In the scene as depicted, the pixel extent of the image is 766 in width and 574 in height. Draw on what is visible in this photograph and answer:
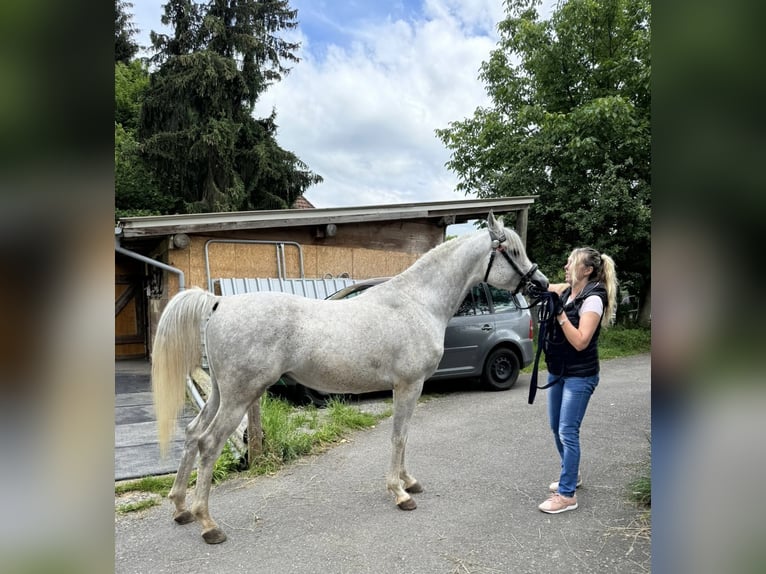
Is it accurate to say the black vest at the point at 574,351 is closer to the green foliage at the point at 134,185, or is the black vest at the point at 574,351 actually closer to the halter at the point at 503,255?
the halter at the point at 503,255

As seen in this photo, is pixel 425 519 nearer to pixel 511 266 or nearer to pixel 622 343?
pixel 511 266

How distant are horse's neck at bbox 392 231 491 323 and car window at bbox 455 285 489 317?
3.04 m

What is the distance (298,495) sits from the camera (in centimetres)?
336

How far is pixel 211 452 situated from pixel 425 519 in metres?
1.45

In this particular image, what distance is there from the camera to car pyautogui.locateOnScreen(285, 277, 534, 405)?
6.34 metres

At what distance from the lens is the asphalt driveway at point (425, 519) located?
251cm

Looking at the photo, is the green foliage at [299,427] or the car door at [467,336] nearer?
the green foliage at [299,427]

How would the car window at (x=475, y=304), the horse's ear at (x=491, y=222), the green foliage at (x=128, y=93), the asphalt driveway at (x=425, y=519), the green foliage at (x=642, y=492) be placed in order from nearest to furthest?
the asphalt driveway at (x=425, y=519) < the green foliage at (x=642, y=492) < the horse's ear at (x=491, y=222) < the car window at (x=475, y=304) < the green foliage at (x=128, y=93)

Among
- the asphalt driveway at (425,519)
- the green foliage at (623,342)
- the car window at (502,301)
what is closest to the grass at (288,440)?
the asphalt driveway at (425,519)

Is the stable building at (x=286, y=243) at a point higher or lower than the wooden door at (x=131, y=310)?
higher

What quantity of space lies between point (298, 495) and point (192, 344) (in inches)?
56.2

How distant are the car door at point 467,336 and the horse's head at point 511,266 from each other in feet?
9.55
